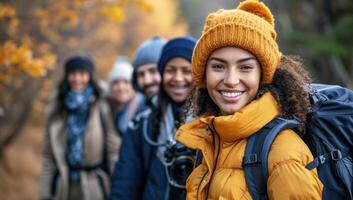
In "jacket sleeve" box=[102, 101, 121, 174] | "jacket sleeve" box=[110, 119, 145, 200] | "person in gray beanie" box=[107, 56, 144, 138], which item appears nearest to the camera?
"jacket sleeve" box=[110, 119, 145, 200]

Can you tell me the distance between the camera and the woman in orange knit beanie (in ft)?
5.97

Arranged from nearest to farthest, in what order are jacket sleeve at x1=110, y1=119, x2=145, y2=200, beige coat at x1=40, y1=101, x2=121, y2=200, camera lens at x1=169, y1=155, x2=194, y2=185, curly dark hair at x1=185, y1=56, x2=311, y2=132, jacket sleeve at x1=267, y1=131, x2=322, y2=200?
jacket sleeve at x1=267, y1=131, x2=322, y2=200 → curly dark hair at x1=185, y1=56, x2=311, y2=132 → camera lens at x1=169, y1=155, x2=194, y2=185 → jacket sleeve at x1=110, y1=119, x2=145, y2=200 → beige coat at x1=40, y1=101, x2=121, y2=200

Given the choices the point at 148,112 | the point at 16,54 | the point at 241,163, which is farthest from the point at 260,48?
the point at 16,54

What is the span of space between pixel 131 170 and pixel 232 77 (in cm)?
137

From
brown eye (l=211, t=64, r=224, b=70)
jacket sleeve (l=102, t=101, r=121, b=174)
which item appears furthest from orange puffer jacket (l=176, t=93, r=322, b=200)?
jacket sleeve (l=102, t=101, r=121, b=174)

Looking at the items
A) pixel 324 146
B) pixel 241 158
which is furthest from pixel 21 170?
pixel 324 146

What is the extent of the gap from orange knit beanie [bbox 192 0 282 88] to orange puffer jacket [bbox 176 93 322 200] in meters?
0.17

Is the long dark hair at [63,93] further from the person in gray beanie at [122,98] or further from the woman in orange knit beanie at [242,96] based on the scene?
the woman in orange knit beanie at [242,96]

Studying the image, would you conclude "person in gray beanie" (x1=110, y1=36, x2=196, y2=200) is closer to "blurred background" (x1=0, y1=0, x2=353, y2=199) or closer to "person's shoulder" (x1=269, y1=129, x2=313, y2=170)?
"person's shoulder" (x1=269, y1=129, x2=313, y2=170)

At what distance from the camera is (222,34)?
1.97 m

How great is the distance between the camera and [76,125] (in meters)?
4.54

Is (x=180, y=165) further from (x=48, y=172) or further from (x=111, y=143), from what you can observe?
(x=48, y=172)

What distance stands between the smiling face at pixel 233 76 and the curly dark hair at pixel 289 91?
0.07m

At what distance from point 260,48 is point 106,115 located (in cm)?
289
